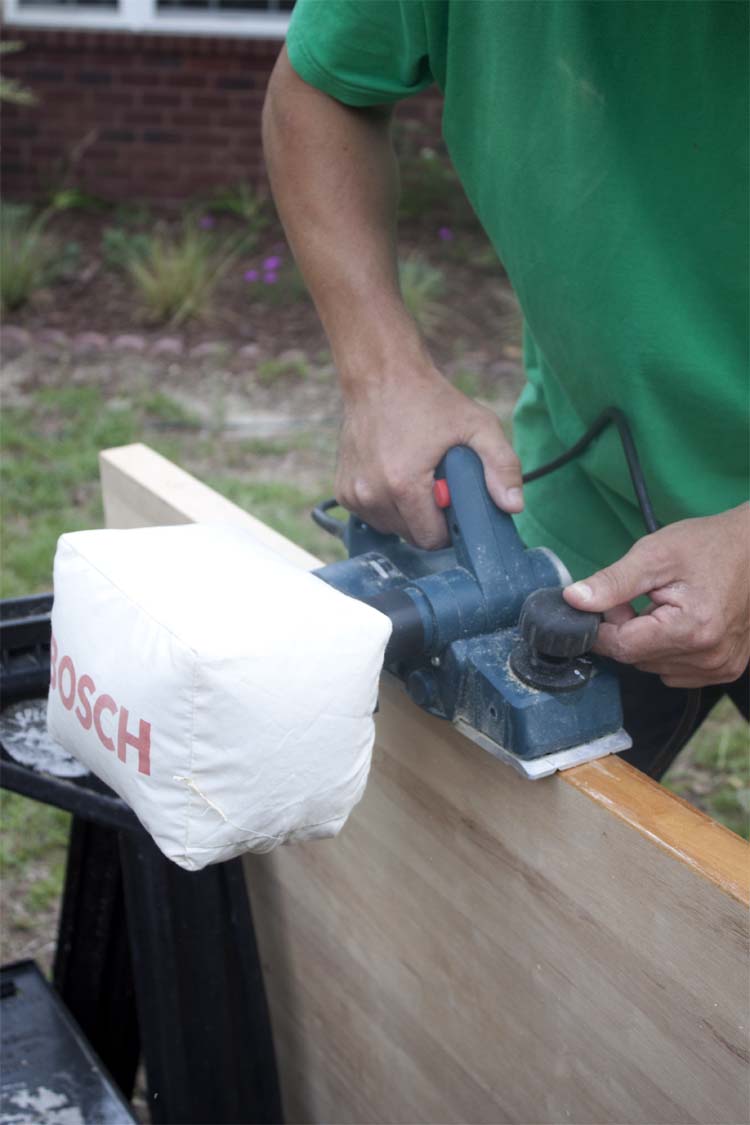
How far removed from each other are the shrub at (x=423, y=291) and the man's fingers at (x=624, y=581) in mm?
4146

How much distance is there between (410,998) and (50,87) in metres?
6.09

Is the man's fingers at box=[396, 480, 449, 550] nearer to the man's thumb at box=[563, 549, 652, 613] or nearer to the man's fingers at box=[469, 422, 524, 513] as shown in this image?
the man's fingers at box=[469, 422, 524, 513]

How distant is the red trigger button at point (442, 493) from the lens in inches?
51.1

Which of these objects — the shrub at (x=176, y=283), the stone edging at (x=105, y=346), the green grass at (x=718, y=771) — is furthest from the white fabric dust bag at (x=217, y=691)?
the shrub at (x=176, y=283)

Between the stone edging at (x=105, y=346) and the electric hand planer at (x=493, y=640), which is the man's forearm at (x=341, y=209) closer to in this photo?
the electric hand planer at (x=493, y=640)

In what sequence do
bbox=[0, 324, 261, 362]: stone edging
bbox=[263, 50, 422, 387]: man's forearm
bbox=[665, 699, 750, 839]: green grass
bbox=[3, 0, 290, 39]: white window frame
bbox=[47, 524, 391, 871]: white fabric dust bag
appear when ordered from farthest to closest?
bbox=[3, 0, 290, 39]: white window frame → bbox=[0, 324, 261, 362]: stone edging → bbox=[665, 699, 750, 839]: green grass → bbox=[263, 50, 422, 387]: man's forearm → bbox=[47, 524, 391, 871]: white fabric dust bag

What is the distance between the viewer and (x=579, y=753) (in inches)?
46.8

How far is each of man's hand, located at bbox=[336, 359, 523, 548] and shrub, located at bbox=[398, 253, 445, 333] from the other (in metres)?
3.85

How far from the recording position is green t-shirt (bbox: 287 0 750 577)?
4.21 ft

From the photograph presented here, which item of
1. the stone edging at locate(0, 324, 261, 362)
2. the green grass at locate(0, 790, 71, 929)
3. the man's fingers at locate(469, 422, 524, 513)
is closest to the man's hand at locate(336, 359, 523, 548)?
the man's fingers at locate(469, 422, 524, 513)

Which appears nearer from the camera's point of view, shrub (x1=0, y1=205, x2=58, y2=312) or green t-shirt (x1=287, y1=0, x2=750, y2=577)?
green t-shirt (x1=287, y1=0, x2=750, y2=577)

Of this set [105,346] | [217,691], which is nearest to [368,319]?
[217,691]

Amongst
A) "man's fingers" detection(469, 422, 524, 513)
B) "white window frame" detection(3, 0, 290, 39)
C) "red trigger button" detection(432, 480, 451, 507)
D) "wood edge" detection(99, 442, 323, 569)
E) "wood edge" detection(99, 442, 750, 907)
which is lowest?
"wood edge" detection(99, 442, 323, 569)

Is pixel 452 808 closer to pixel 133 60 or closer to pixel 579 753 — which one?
pixel 579 753
